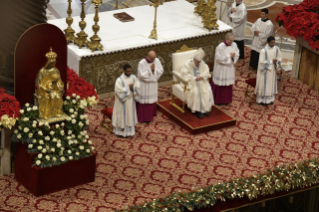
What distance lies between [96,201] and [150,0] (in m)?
8.27

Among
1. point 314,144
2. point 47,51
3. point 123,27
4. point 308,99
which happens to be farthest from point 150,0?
point 47,51

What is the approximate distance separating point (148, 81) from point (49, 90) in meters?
2.80

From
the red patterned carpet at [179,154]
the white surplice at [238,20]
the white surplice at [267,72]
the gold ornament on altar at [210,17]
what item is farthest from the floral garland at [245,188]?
the white surplice at [238,20]

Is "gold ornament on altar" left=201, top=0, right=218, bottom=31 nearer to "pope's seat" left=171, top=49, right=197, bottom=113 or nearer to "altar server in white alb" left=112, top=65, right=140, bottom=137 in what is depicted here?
"pope's seat" left=171, top=49, right=197, bottom=113

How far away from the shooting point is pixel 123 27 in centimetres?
1341

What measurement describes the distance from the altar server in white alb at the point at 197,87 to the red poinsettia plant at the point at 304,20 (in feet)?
7.25

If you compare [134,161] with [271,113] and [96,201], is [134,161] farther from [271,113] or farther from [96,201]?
[271,113]

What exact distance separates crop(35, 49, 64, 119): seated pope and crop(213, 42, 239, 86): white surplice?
152 inches

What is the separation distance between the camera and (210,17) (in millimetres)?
13555

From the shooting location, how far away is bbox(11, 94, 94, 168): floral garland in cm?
931

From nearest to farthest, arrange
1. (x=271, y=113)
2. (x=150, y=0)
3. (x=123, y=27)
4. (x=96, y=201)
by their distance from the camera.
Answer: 1. (x=96, y=201)
2. (x=271, y=113)
3. (x=123, y=27)
4. (x=150, y=0)

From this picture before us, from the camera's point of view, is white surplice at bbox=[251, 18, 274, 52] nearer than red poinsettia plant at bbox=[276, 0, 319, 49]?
No

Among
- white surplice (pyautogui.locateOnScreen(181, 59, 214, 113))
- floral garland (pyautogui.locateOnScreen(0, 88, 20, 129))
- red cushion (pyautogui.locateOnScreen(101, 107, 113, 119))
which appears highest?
floral garland (pyautogui.locateOnScreen(0, 88, 20, 129))

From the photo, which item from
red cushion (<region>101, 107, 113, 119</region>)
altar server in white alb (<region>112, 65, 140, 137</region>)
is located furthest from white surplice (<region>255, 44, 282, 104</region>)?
red cushion (<region>101, 107, 113, 119</region>)
